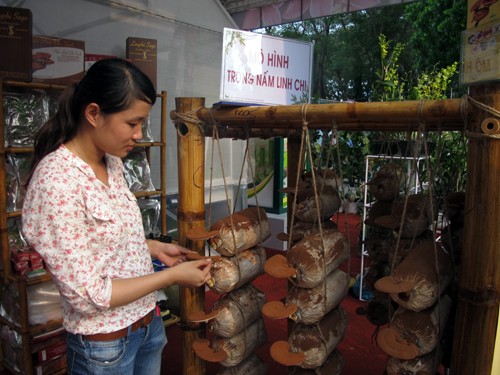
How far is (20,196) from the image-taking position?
92.6 inches

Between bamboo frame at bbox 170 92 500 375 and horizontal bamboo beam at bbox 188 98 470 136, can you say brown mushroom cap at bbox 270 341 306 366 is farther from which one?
horizontal bamboo beam at bbox 188 98 470 136

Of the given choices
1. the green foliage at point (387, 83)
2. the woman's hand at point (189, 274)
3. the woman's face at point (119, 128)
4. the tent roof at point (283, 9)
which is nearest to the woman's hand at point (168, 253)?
the woman's hand at point (189, 274)

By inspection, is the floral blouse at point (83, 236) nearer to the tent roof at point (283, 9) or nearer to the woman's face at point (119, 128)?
the woman's face at point (119, 128)

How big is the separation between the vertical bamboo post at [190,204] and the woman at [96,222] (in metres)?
0.46

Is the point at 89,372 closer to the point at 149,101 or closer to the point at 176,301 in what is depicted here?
the point at 149,101

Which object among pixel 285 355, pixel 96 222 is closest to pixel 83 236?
pixel 96 222

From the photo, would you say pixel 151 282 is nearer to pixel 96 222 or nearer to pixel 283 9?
pixel 96 222

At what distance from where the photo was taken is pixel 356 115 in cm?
123

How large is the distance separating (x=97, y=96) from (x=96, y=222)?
33 cm

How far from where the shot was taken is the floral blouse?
0.97m

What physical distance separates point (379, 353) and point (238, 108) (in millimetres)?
2090

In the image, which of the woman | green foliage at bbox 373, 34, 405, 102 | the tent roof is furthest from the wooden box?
green foliage at bbox 373, 34, 405, 102

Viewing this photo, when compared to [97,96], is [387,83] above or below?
above

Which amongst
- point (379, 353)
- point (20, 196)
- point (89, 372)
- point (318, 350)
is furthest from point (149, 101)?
point (379, 353)
